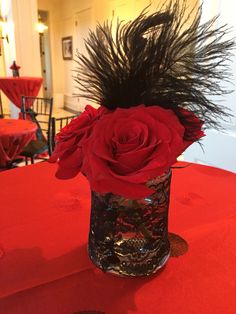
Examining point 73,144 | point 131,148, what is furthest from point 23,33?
point 131,148

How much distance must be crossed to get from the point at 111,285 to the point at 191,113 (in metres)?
0.35

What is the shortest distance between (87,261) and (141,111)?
332mm

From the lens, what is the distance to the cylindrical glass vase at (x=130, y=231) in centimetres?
53

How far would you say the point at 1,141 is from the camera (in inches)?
83.8

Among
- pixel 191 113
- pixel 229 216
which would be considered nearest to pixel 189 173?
pixel 229 216

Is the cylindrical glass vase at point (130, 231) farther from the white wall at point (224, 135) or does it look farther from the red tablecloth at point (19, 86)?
the red tablecloth at point (19, 86)

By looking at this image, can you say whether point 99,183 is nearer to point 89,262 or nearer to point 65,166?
point 65,166

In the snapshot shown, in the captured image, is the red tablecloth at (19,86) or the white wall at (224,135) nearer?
the white wall at (224,135)

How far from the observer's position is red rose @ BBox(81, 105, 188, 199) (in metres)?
0.43

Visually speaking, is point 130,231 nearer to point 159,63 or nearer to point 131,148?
point 131,148

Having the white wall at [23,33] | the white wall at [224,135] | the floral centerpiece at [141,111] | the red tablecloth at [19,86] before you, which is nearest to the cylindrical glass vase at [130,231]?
the floral centerpiece at [141,111]

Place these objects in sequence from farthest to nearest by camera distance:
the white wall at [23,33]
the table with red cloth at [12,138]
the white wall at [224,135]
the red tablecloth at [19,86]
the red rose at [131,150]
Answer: the white wall at [23,33], the red tablecloth at [19,86], the table with red cloth at [12,138], the white wall at [224,135], the red rose at [131,150]

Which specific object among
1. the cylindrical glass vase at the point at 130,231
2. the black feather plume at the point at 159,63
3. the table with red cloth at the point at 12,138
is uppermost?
the black feather plume at the point at 159,63

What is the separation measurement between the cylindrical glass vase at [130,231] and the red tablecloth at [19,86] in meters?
3.66
